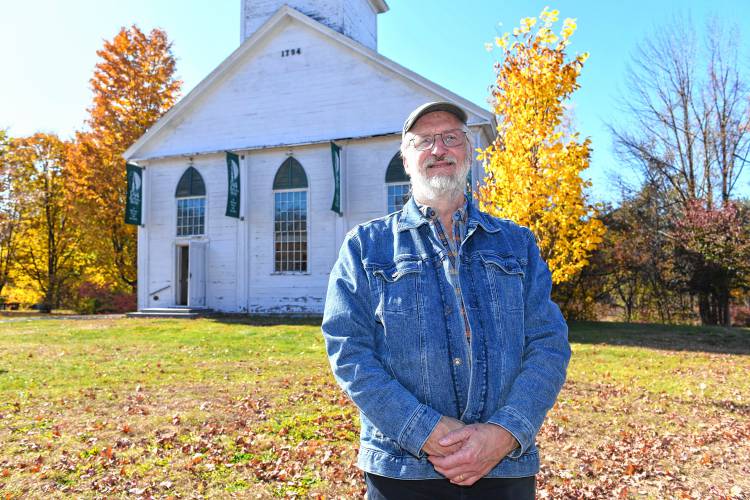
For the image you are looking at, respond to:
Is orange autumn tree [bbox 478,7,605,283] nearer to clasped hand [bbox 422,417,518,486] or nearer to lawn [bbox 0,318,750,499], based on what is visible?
lawn [bbox 0,318,750,499]

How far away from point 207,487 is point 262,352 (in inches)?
290

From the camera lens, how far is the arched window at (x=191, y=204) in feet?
69.1

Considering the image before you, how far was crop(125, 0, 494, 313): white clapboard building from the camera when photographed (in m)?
18.7

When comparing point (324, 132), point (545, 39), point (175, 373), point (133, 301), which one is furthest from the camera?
point (133, 301)

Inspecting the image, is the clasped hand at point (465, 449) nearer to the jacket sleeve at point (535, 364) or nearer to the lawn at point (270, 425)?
the jacket sleeve at point (535, 364)

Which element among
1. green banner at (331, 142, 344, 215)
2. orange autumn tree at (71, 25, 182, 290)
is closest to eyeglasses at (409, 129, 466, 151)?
green banner at (331, 142, 344, 215)

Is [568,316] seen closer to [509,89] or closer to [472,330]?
[509,89]

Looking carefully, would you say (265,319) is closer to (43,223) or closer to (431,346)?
(431,346)

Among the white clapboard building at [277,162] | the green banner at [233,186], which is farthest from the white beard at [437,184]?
the green banner at [233,186]

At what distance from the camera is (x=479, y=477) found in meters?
2.03

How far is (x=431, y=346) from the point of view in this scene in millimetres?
2143

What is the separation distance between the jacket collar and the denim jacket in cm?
1

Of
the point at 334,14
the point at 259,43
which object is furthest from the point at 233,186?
the point at 334,14

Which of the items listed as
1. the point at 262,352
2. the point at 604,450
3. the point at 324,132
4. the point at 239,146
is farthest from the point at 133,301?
the point at 604,450
